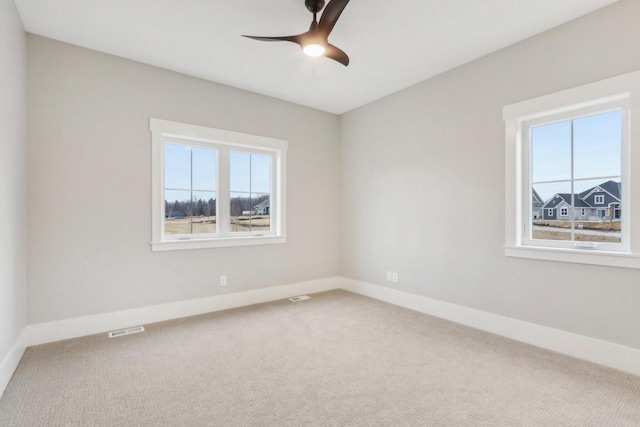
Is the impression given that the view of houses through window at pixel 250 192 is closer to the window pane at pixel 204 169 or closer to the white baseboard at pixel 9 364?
the window pane at pixel 204 169

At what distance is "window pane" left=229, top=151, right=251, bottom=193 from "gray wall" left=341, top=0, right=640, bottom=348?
1522mm

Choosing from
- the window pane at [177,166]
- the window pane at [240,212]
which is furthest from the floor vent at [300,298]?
the window pane at [177,166]

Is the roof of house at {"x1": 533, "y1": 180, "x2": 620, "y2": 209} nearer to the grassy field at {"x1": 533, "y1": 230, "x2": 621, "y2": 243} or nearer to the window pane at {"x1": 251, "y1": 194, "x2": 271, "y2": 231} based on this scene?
the grassy field at {"x1": 533, "y1": 230, "x2": 621, "y2": 243}

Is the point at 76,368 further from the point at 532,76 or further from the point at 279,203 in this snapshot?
the point at 532,76

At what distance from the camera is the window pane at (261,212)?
4231 millimetres

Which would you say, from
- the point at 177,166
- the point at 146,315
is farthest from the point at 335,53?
the point at 146,315

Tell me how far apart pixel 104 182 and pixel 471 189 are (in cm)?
369

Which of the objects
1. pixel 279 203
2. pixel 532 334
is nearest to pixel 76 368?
pixel 279 203

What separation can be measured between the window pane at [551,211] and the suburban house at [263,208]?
306 centimetres

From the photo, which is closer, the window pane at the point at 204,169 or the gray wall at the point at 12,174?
the gray wall at the point at 12,174

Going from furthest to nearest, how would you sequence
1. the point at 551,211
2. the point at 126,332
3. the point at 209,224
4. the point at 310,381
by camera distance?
the point at 209,224, the point at 126,332, the point at 551,211, the point at 310,381

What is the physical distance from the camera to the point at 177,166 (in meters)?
3.60

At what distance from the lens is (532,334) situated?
9.14 ft

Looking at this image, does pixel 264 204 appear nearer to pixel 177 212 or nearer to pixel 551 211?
pixel 177 212
